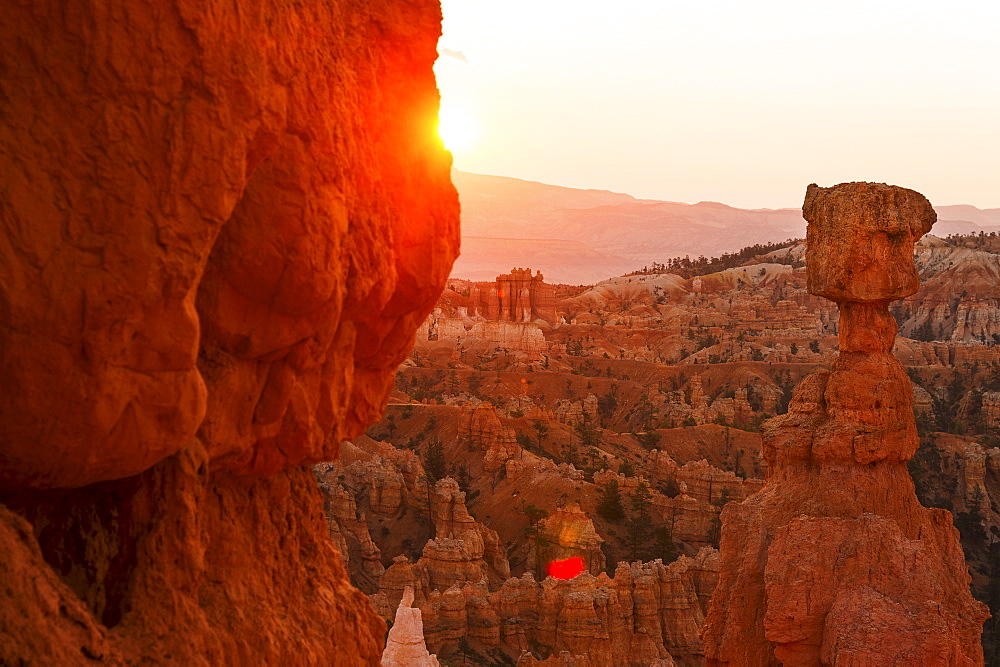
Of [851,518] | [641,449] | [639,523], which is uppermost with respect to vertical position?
[851,518]

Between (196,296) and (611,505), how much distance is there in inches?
1012

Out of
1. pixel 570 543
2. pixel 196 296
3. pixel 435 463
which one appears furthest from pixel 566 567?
pixel 196 296

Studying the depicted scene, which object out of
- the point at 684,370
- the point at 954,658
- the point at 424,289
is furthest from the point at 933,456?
the point at 424,289

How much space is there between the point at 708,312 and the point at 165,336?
69162mm

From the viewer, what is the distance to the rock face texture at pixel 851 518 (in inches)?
344

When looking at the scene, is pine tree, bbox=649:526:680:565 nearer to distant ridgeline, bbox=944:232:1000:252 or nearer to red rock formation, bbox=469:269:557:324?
red rock formation, bbox=469:269:557:324

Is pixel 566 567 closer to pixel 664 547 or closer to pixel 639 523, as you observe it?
pixel 664 547

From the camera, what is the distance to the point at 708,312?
70.1m

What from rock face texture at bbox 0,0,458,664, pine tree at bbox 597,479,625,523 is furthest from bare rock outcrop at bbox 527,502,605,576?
rock face texture at bbox 0,0,458,664

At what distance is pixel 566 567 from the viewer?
938 inches

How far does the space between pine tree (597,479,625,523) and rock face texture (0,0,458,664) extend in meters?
24.3

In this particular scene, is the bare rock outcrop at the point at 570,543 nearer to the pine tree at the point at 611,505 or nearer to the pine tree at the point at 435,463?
the pine tree at the point at 611,505

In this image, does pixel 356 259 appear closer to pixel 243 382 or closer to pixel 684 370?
pixel 243 382

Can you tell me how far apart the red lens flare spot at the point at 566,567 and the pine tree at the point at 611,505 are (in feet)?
12.3
